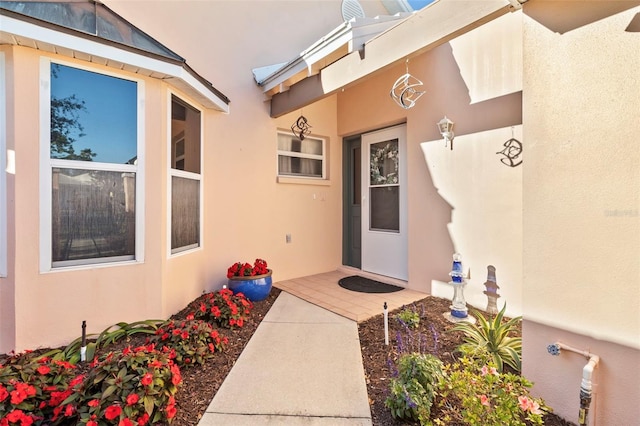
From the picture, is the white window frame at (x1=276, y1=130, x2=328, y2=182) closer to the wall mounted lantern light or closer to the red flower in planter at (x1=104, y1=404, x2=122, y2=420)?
the wall mounted lantern light

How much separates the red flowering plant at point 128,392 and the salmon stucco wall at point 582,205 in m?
2.48

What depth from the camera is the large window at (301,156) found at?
548 cm

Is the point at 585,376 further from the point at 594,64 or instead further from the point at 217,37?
the point at 217,37

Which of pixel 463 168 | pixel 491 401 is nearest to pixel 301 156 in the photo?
pixel 463 168

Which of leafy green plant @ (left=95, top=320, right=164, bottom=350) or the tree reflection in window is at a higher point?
the tree reflection in window

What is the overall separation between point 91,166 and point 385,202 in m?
4.23

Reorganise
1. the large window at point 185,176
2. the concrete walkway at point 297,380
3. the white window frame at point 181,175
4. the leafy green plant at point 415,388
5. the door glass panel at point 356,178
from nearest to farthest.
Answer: the leafy green plant at point 415,388
the concrete walkway at point 297,380
the white window frame at point 181,175
the large window at point 185,176
the door glass panel at point 356,178

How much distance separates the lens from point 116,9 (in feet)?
12.7

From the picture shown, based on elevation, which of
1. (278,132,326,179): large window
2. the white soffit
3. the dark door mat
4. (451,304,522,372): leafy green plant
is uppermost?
the white soffit

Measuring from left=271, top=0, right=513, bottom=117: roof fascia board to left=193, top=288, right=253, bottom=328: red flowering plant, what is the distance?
2.95m

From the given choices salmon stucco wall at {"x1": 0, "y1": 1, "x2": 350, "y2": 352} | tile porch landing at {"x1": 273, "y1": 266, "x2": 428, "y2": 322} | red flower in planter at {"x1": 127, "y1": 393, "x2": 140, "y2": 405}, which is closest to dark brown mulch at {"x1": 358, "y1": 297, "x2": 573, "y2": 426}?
tile porch landing at {"x1": 273, "y1": 266, "x2": 428, "y2": 322}

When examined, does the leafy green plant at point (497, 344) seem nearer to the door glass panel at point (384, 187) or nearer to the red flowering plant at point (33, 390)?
the door glass panel at point (384, 187)

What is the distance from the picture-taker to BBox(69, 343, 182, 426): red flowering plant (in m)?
1.73

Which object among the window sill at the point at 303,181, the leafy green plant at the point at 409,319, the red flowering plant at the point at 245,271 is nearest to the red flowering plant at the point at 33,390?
the red flowering plant at the point at 245,271
